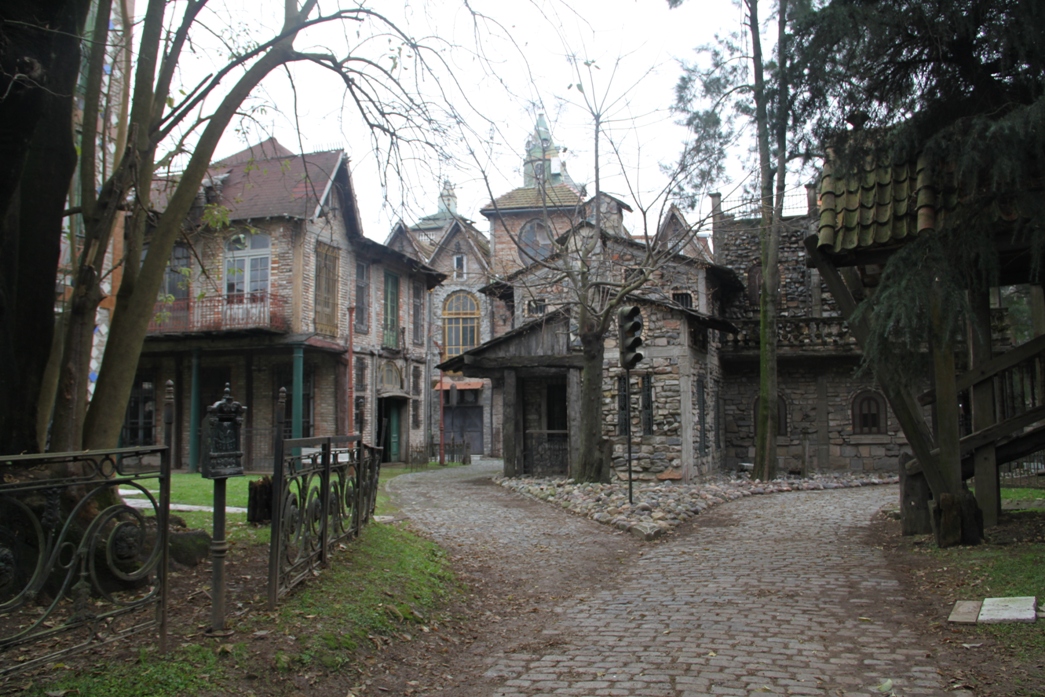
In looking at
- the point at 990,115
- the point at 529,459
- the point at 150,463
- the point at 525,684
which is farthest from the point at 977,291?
the point at 150,463

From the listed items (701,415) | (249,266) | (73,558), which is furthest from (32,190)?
(249,266)

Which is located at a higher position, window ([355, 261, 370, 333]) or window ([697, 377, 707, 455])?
window ([355, 261, 370, 333])

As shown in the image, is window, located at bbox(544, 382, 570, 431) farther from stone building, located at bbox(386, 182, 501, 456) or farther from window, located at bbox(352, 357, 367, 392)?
stone building, located at bbox(386, 182, 501, 456)

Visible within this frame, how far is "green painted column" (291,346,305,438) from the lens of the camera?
2203cm

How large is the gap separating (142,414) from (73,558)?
22.6 metres

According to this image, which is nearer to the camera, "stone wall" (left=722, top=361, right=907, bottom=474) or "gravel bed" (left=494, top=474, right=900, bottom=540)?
"gravel bed" (left=494, top=474, right=900, bottom=540)

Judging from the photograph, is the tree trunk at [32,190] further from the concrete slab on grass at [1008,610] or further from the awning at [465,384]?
the awning at [465,384]

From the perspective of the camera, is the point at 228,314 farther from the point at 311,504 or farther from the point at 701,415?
the point at 311,504

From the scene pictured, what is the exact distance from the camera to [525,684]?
4.65 m

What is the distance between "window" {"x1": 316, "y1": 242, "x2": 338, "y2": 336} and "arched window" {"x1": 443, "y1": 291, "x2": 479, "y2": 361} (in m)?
14.2

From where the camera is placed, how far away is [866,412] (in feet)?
72.6

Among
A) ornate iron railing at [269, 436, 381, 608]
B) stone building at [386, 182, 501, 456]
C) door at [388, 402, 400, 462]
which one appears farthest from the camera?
stone building at [386, 182, 501, 456]

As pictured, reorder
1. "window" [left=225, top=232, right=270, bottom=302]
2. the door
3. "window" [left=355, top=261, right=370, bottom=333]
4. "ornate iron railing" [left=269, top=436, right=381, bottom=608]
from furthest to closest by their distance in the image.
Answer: the door, "window" [left=355, top=261, right=370, bottom=333], "window" [left=225, top=232, right=270, bottom=302], "ornate iron railing" [left=269, top=436, right=381, bottom=608]

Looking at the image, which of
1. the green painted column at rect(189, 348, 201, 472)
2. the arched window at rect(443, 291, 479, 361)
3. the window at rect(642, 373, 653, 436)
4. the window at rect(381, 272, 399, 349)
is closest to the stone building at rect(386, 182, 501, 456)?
the arched window at rect(443, 291, 479, 361)
